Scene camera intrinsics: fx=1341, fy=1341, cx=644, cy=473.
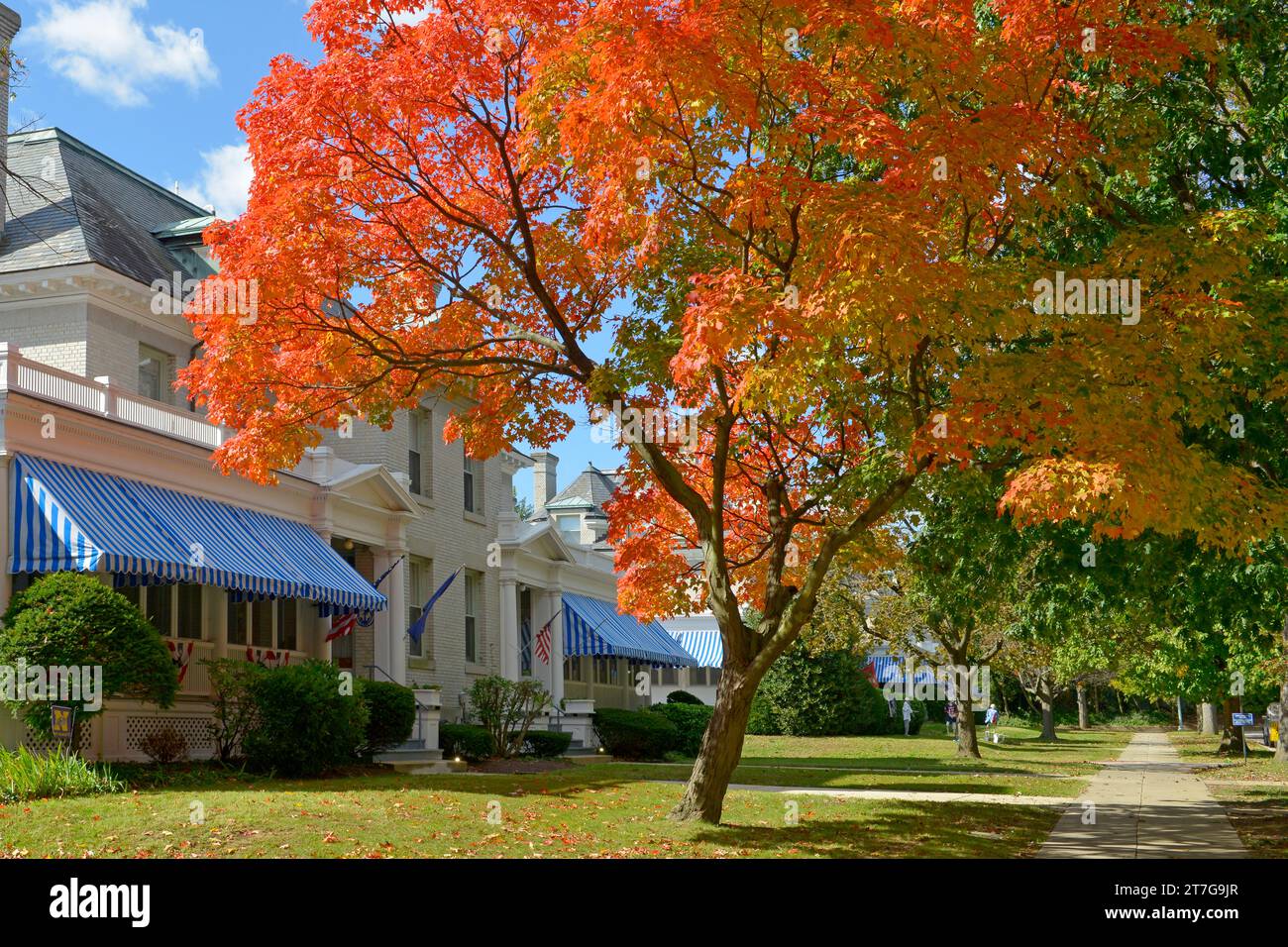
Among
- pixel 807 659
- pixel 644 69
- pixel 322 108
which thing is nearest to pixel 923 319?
pixel 644 69

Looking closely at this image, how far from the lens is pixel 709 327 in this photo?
12.2m

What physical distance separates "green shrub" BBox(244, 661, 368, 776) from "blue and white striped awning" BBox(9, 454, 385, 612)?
1.79 m

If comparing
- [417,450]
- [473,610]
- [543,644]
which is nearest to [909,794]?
[543,644]

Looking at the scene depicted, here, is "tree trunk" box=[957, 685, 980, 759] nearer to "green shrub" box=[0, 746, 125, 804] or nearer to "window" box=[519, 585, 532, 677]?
"window" box=[519, 585, 532, 677]

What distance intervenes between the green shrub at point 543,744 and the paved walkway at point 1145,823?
37.4 ft

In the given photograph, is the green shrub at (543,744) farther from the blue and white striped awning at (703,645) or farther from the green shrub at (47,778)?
the blue and white striped awning at (703,645)

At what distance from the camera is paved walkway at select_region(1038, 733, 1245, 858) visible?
14914mm

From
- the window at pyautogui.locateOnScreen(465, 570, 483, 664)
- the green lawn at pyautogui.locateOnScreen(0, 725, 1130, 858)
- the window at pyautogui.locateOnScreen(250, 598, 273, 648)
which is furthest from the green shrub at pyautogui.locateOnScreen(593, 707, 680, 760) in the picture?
the window at pyautogui.locateOnScreen(250, 598, 273, 648)

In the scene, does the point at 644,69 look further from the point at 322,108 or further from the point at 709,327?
the point at 322,108

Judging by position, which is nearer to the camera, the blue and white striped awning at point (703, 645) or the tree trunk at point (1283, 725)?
the tree trunk at point (1283, 725)

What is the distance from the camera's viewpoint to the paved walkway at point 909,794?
2170cm

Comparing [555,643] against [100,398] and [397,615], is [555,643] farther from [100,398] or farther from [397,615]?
[100,398]

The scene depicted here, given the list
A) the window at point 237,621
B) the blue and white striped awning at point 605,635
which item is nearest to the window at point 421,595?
the window at point 237,621

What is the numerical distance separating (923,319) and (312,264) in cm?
742
